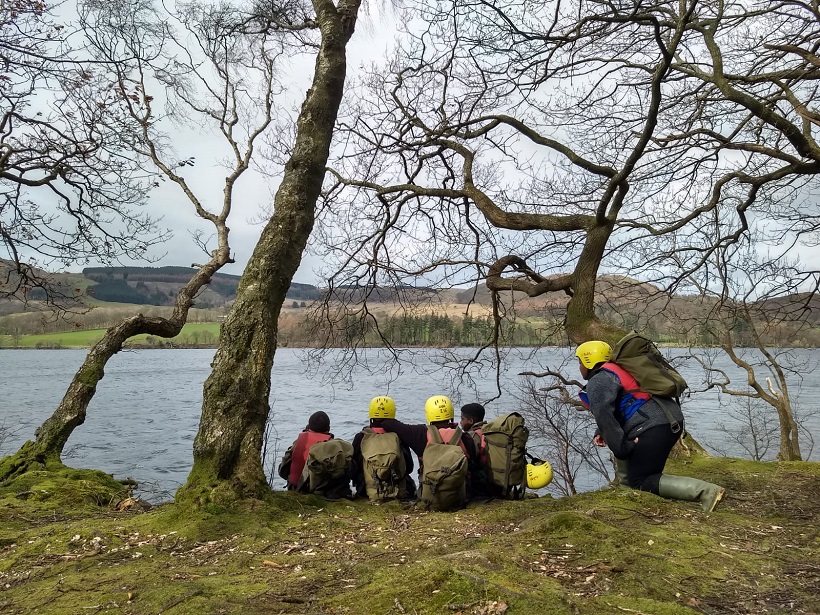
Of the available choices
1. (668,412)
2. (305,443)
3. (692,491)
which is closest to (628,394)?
(668,412)

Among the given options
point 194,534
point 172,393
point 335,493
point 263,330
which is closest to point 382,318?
point 335,493

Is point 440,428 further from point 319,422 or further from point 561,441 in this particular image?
point 561,441

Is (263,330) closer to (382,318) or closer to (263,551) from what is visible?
(263,551)

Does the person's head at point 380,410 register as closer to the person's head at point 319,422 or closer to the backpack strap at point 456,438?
the person's head at point 319,422

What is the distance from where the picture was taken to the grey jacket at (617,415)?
462 cm

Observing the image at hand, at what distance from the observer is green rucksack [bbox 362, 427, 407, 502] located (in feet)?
Result: 18.1

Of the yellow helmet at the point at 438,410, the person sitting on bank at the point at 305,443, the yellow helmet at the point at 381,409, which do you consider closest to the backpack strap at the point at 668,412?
the yellow helmet at the point at 438,410

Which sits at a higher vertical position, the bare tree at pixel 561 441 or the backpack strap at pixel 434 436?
the backpack strap at pixel 434 436

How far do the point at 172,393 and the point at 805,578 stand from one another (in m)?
38.7

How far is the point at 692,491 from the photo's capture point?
4547 mm

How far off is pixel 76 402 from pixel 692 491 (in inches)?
259

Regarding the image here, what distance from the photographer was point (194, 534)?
376 centimetres

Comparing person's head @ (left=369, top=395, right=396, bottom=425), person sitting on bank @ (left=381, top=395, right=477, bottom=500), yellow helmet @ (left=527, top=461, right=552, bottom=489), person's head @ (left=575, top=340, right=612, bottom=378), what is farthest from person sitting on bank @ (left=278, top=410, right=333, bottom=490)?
person's head @ (left=575, top=340, right=612, bottom=378)

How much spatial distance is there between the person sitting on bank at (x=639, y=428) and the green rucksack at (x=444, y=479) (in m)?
1.27
